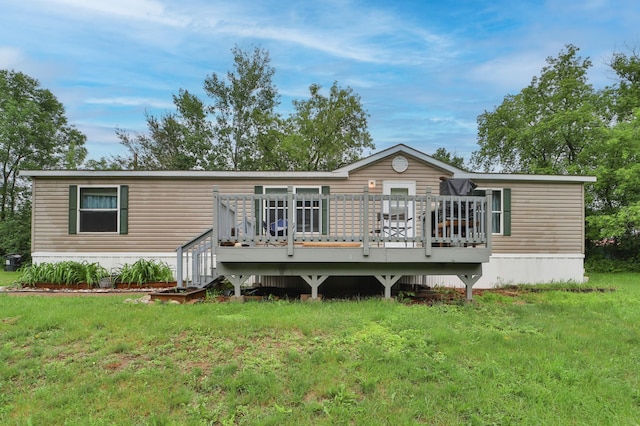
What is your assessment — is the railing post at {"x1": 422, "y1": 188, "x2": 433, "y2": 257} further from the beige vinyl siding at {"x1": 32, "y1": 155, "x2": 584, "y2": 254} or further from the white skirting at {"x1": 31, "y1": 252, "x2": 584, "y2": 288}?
the white skirting at {"x1": 31, "y1": 252, "x2": 584, "y2": 288}

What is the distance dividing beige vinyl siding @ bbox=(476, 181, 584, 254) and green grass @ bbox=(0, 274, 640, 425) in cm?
502

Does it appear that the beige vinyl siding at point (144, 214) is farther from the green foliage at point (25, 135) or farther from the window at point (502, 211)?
the green foliage at point (25, 135)

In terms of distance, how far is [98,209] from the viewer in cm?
934

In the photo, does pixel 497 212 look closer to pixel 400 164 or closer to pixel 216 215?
pixel 400 164

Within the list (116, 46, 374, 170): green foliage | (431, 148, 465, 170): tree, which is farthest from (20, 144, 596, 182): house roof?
(431, 148, 465, 170): tree

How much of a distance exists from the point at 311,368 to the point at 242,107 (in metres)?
19.5

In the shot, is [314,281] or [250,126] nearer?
[314,281]

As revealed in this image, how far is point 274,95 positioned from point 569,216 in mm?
16122

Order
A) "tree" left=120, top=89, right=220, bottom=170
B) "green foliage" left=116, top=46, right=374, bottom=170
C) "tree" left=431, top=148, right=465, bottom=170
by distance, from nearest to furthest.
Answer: "green foliage" left=116, top=46, right=374, bottom=170 → "tree" left=120, top=89, right=220, bottom=170 → "tree" left=431, top=148, right=465, bottom=170

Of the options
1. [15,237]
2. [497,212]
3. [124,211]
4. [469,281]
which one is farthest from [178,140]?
[469,281]

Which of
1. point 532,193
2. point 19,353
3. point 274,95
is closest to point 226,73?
point 274,95

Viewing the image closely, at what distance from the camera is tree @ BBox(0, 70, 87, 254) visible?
57.3 feet

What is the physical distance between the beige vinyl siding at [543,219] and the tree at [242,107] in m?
14.1

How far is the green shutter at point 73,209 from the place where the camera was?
9211 millimetres
